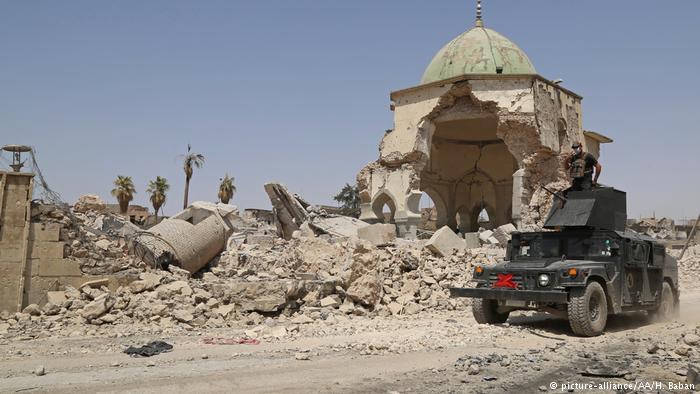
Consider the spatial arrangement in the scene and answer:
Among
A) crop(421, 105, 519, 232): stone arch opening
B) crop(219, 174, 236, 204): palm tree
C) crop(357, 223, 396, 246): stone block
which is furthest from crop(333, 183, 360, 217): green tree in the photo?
crop(357, 223, 396, 246): stone block

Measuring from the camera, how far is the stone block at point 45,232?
31.3 ft

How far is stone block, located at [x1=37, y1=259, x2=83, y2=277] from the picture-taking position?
9.52 m

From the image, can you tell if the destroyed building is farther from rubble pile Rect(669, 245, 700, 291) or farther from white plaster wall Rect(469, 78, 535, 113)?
rubble pile Rect(669, 245, 700, 291)

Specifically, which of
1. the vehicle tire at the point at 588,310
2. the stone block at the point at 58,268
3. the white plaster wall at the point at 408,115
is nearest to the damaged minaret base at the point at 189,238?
the stone block at the point at 58,268

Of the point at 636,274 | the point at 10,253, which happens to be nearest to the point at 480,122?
the point at 636,274

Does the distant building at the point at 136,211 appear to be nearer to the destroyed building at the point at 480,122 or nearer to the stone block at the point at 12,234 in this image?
the destroyed building at the point at 480,122

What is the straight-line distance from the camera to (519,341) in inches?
300

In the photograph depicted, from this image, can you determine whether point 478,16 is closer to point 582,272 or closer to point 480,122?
point 480,122

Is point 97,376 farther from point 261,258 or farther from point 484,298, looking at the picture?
point 261,258

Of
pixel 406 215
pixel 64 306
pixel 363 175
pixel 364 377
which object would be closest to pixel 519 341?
pixel 364 377

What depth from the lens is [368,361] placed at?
20.5ft

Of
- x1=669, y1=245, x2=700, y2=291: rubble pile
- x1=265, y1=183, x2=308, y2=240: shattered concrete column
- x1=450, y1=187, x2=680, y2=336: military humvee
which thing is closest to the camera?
x1=450, y1=187, x2=680, y2=336: military humvee

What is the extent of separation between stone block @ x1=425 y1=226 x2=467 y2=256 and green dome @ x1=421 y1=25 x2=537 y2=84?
10397 millimetres

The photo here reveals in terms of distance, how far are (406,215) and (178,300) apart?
14.6m
